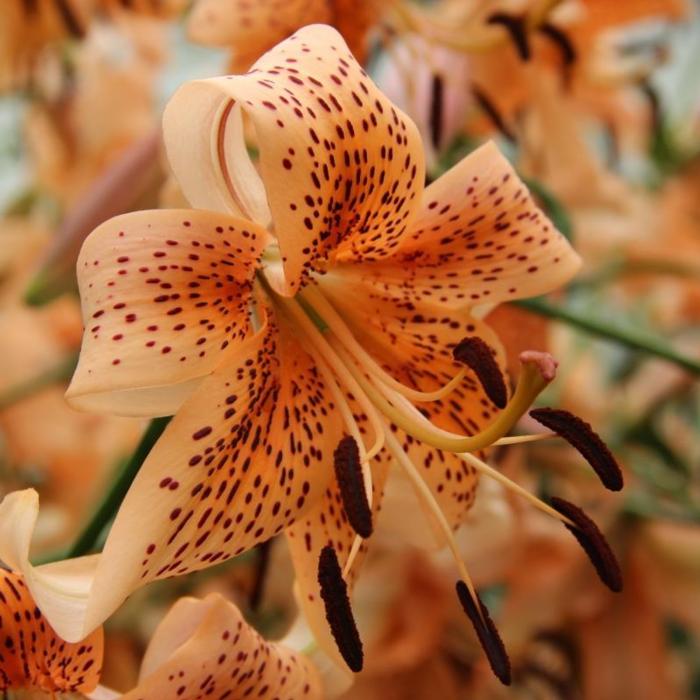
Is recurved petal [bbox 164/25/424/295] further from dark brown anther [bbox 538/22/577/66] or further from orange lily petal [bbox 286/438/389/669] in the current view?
dark brown anther [bbox 538/22/577/66]

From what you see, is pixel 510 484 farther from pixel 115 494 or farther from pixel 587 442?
pixel 115 494

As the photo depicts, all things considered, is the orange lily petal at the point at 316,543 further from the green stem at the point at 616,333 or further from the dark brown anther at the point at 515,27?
the dark brown anther at the point at 515,27

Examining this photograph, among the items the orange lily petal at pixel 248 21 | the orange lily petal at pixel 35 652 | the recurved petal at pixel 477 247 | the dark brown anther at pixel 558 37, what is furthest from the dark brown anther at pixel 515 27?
the orange lily petal at pixel 35 652

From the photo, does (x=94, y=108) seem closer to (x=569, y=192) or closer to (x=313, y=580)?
(x=569, y=192)

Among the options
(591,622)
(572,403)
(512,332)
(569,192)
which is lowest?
(591,622)

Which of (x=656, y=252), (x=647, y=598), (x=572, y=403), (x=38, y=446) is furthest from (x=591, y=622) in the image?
(x=38, y=446)
